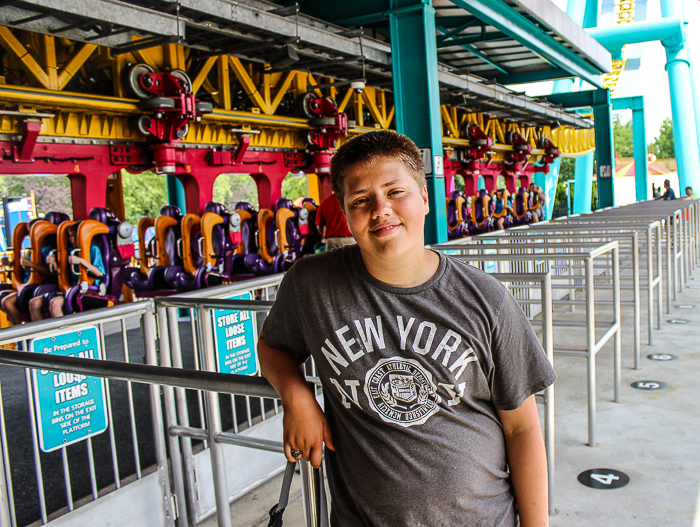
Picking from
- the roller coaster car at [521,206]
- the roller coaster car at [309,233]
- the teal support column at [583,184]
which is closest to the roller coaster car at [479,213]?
the roller coaster car at [521,206]

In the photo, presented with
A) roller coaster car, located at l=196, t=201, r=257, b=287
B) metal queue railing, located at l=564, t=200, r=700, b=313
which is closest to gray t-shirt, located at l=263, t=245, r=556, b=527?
roller coaster car, located at l=196, t=201, r=257, b=287

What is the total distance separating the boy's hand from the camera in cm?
129

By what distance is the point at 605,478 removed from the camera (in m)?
3.49

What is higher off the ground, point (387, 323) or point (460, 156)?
point (460, 156)

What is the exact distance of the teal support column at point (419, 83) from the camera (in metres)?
6.25

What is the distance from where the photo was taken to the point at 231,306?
2.69m

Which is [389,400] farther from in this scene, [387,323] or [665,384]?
[665,384]

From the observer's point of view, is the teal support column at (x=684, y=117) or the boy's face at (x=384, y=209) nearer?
the boy's face at (x=384, y=209)

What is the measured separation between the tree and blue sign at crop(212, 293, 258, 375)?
79.3m

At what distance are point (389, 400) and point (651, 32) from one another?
18590 mm

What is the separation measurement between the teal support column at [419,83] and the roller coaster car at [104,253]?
128 inches

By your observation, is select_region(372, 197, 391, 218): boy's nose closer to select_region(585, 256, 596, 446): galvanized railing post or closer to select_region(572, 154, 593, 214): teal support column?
select_region(585, 256, 596, 446): galvanized railing post

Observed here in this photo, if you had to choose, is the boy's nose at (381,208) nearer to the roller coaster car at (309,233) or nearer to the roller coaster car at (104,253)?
the roller coaster car at (104,253)

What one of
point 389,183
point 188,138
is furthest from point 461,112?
point 389,183
